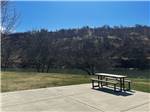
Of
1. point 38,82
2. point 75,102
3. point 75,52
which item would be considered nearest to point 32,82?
point 38,82

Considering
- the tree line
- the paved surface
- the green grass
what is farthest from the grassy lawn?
the tree line

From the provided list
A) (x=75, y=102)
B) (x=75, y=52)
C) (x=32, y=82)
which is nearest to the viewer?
(x=75, y=102)

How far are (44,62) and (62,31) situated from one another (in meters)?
11.3

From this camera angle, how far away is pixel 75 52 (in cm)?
3262

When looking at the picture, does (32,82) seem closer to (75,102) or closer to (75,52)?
(75,102)

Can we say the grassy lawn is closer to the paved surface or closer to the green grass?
the green grass

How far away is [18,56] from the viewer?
107 feet

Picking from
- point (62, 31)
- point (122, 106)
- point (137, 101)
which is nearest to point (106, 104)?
point (122, 106)

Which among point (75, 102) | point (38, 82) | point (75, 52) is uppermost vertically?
point (75, 52)

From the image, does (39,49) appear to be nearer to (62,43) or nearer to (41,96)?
(62,43)

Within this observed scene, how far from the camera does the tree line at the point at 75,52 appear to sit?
102ft

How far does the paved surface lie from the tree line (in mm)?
24088

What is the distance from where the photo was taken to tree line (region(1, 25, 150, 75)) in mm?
31219

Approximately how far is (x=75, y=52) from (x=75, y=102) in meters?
27.7
